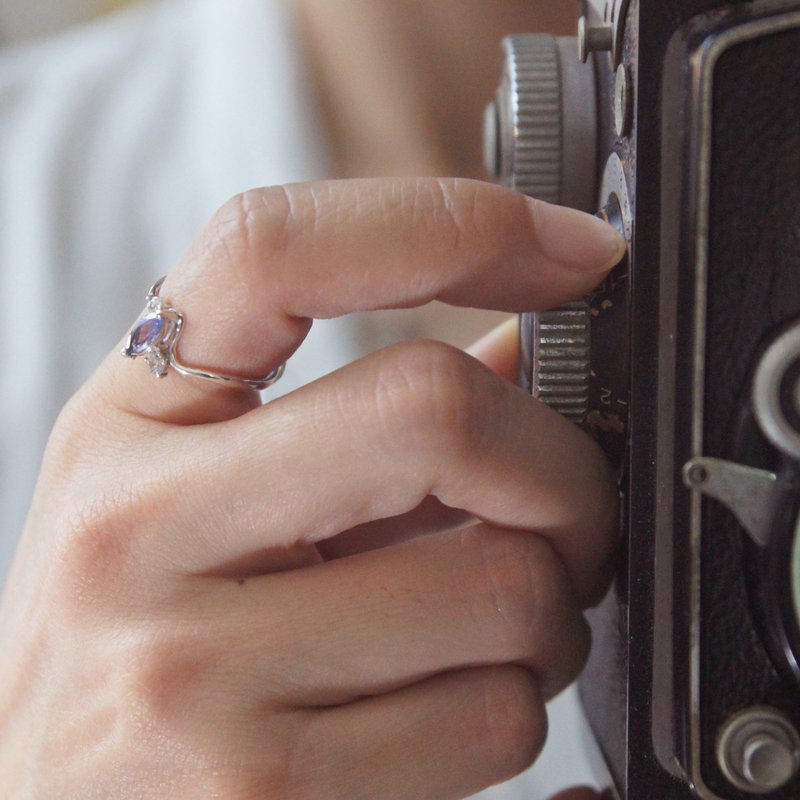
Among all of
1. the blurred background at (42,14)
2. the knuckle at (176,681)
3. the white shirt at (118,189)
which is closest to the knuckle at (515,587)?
the knuckle at (176,681)

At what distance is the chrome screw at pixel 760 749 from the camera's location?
329mm

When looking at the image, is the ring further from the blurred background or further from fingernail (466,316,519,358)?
the blurred background

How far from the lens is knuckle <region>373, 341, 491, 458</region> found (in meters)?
0.35

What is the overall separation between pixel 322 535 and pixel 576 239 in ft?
0.47

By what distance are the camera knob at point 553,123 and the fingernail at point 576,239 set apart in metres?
0.06

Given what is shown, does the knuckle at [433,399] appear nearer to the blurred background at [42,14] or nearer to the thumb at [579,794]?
the thumb at [579,794]

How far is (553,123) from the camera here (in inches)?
16.0

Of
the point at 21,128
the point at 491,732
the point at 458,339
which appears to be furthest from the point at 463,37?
the point at 491,732

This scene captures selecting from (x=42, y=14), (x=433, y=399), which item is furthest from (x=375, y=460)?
(x=42, y=14)

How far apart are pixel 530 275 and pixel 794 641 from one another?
15 centimetres

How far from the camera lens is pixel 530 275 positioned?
0.36 m

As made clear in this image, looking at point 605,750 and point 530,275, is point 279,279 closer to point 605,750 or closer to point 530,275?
point 530,275

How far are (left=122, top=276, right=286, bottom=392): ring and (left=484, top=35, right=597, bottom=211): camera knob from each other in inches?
5.7

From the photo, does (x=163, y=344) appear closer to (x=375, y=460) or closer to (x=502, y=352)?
(x=375, y=460)
